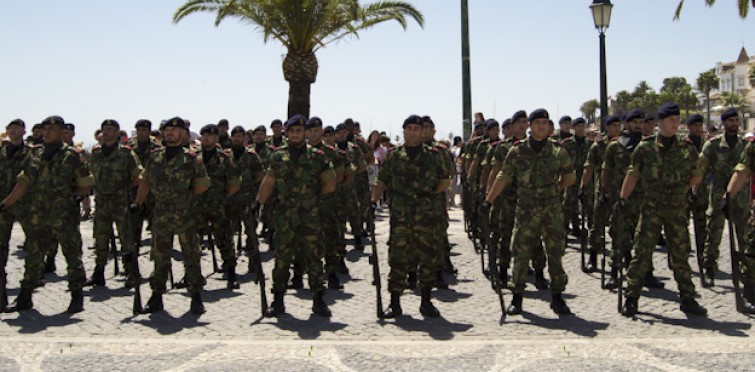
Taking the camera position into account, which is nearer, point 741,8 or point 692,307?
point 692,307

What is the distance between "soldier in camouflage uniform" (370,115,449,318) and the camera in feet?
25.0

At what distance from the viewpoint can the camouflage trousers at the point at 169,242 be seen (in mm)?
7977

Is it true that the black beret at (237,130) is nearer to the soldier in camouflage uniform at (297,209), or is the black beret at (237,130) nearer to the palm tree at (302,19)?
the soldier in camouflage uniform at (297,209)

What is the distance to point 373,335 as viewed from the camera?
7000 millimetres

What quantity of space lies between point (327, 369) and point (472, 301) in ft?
9.87

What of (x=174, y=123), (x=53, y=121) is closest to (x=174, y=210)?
(x=174, y=123)

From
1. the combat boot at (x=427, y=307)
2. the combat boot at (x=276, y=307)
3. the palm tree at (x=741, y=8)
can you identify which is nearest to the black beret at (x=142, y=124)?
the combat boot at (x=276, y=307)

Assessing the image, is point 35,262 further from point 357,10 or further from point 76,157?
point 357,10

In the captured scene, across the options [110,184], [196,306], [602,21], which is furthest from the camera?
[602,21]

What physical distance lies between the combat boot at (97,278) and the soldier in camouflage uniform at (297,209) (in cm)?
305

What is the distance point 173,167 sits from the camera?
8.03m

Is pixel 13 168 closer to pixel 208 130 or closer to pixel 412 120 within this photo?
pixel 208 130

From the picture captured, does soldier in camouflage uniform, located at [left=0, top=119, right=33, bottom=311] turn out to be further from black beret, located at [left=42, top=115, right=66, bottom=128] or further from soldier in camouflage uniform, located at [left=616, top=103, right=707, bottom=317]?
soldier in camouflage uniform, located at [left=616, top=103, right=707, bottom=317]

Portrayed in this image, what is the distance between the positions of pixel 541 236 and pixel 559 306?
30.7 inches
